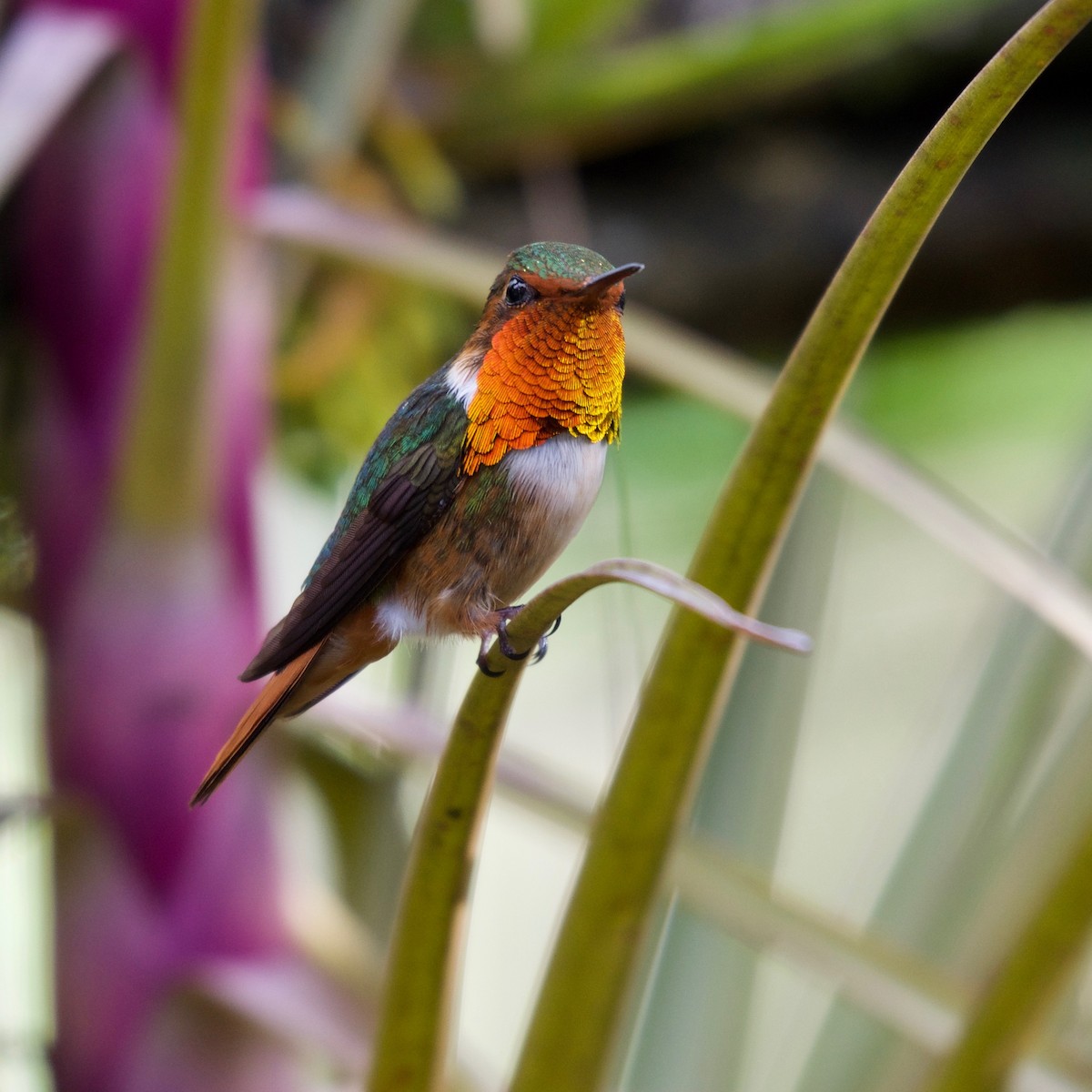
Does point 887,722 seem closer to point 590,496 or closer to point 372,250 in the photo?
point 372,250

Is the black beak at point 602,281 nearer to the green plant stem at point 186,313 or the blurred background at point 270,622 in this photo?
the blurred background at point 270,622

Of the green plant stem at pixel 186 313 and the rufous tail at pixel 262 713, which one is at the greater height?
the green plant stem at pixel 186 313

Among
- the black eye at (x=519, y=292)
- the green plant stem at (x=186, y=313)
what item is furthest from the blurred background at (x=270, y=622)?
the black eye at (x=519, y=292)

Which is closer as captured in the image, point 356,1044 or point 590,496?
point 590,496

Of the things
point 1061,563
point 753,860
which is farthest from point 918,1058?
point 1061,563

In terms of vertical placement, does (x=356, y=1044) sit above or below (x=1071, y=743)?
A: below

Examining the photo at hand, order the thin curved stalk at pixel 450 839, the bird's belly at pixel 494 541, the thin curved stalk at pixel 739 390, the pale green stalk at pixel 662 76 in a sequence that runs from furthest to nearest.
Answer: the pale green stalk at pixel 662 76 → the thin curved stalk at pixel 739 390 → the bird's belly at pixel 494 541 → the thin curved stalk at pixel 450 839

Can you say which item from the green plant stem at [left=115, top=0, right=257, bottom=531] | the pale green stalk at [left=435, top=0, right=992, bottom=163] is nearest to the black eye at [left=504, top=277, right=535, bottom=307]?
the green plant stem at [left=115, top=0, right=257, bottom=531]
